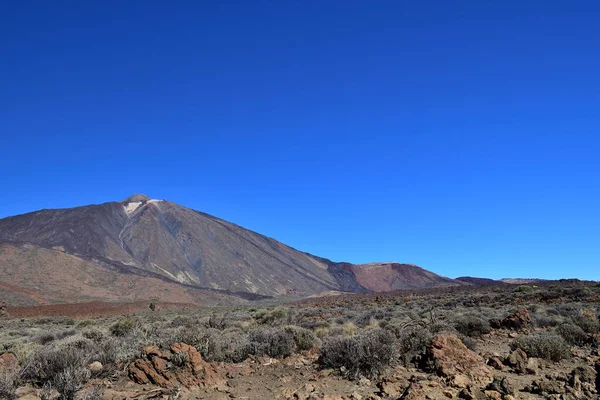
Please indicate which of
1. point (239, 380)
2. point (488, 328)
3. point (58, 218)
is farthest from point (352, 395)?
point (58, 218)

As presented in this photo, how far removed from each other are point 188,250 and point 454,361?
418 ft

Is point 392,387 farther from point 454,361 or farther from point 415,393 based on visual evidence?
point 454,361

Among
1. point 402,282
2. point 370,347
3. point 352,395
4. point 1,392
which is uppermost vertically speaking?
point 402,282

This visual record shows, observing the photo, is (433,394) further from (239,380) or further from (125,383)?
(125,383)

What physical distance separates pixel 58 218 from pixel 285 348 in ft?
483

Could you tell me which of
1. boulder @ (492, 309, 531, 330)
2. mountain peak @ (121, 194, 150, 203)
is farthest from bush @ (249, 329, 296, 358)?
mountain peak @ (121, 194, 150, 203)

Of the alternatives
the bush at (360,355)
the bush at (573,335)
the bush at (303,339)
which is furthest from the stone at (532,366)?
the bush at (303,339)

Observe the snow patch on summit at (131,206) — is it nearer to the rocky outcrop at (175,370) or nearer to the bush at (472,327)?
the bush at (472,327)

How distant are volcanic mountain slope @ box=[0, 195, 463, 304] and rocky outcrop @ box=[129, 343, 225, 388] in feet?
285

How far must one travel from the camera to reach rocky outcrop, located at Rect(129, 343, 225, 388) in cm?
693

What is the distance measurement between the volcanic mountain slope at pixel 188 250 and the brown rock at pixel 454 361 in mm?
88816

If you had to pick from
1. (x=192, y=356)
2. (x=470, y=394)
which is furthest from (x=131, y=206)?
(x=470, y=394)

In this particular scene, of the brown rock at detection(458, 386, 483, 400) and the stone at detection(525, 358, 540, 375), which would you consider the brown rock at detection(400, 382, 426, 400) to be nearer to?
the brown rock at detection(458, 386, 483, 400)

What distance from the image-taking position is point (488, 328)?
12094 mm
